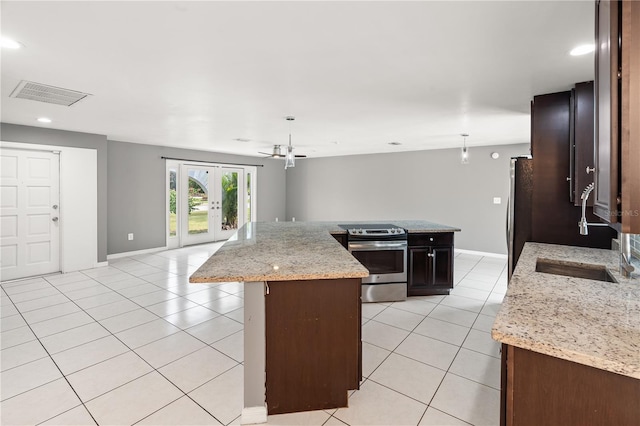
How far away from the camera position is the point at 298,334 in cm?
183

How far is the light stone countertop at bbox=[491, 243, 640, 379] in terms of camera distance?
3.11ft

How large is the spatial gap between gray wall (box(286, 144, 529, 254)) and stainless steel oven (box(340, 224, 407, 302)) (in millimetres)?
3436

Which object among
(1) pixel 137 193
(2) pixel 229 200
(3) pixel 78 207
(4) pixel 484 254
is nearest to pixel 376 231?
(4) pixel 484 254

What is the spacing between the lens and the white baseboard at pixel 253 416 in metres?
1.78

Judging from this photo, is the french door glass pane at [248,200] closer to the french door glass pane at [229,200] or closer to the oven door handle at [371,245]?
the french door glass pane at [229,200]

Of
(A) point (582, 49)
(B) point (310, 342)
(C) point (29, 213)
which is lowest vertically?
(B) point (310, 342)

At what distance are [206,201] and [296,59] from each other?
589 centimetres

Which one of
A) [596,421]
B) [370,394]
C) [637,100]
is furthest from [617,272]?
[370,394]

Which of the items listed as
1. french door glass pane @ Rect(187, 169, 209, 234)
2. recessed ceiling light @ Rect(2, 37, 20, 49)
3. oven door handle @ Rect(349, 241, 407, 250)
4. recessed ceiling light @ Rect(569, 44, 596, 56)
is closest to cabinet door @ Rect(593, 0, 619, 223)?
recessed ceiling light @ Rect(569, 44, 596, 56)

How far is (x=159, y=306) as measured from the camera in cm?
355

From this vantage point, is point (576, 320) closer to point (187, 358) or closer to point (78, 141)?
point (187, 358)

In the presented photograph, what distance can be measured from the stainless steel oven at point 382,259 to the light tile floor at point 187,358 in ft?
0.53

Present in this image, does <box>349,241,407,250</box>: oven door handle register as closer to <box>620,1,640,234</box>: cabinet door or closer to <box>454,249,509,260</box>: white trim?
<box>620,1,640,234</box>: cabinet door

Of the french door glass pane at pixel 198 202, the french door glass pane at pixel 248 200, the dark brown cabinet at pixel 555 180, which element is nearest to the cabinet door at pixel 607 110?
the dark brown cabinet at pixel 555 180
